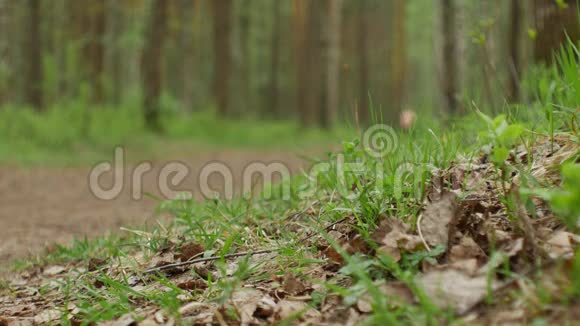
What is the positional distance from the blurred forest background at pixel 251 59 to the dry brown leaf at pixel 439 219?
0.70 metres

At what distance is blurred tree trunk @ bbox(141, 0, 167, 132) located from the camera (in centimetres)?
1257

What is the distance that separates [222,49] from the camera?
53.6 feet

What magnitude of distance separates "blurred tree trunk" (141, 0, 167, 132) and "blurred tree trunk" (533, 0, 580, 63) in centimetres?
994

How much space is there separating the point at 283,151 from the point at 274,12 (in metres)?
16.0

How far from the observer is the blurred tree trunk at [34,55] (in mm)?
13438

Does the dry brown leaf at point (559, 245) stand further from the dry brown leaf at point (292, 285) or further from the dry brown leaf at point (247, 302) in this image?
the dry brown leaf at point (247, 302)

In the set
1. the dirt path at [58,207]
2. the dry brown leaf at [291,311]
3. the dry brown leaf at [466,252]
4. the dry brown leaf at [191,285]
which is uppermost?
the dry brown leaf at [466,252]

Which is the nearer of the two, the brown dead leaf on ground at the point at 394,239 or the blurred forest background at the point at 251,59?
the brown dead leaf on ground at the point at 394,239

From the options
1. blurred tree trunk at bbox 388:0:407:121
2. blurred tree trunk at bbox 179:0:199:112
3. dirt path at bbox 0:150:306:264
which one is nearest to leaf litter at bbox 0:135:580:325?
dirt path at bbox 0:150:306:264

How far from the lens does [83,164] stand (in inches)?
334

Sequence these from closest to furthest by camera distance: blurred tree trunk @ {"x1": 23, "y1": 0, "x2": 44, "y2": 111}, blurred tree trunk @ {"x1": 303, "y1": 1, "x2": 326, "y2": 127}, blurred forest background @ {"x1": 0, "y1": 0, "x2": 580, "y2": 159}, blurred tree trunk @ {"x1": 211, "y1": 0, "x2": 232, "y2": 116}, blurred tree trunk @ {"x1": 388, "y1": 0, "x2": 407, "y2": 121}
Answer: blurred forest background @ {"x1": 0, "y1": 0, "x2": 580, "y2": 159}, blurred tree trunk @ {"x1": 23, "y1": 0, "x2": 44, "y2": 111}, blurred tree trunk @ {"x1": 303, "y1": 1, "x2": 326, "y2": 127}, blurred tree trunk @ {"x1": 211, "y1": 0, "x2": 232, "y2": 116}, blurred tree trunk @ {"x1": 388, "y1": 0, "x2": 407, "y2": 121}

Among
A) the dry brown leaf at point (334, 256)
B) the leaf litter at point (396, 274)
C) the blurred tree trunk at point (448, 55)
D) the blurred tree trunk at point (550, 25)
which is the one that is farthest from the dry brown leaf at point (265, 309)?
the blurred tree trunk at point (448, 55)

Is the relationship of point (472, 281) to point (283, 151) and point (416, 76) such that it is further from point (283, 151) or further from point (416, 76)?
point (416, 76)

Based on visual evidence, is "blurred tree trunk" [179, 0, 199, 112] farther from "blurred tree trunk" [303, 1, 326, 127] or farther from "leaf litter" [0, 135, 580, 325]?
"leaf litter" [0, 135, 580, 325]
